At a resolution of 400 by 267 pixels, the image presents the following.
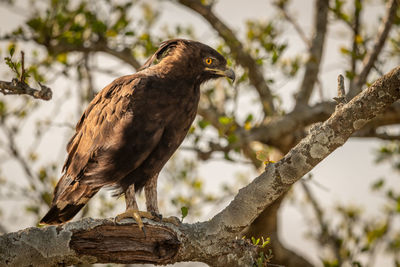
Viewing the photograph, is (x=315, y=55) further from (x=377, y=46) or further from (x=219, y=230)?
(x=219, y=230)

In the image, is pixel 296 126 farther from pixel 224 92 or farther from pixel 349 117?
pixel 349 117

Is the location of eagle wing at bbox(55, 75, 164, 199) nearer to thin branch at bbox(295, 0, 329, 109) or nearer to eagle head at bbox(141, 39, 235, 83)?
eagle head at bbox(141, 39, 235, 83)

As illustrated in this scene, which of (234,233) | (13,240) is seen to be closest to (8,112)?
(13,240)

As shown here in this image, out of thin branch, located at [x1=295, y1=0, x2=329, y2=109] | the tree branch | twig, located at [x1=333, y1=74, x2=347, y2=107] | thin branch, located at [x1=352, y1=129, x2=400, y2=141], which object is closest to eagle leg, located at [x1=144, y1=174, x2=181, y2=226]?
twig, located at [x1=333, y1=74, x2=347, y2=107]

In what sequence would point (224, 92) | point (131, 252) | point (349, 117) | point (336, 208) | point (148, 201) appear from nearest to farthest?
point (349, 117), point (131, 252), point (148, 201), point (224, 92), point (336, 208)

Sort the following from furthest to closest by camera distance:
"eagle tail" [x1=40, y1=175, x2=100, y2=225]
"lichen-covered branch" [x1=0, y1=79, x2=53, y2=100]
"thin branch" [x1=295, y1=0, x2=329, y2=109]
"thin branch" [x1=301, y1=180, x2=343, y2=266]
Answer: "thin branch" [x1=301, y1=180, x2=343, y2=266] → "thin branch" [x1=295, y1=0, x2=329, y2=109] → "eagle tail" [x1=40, y1=175, x2=100, y2=225] → "lichen-covered branch" [x1=0, y1=79, x2=53, y2=100]

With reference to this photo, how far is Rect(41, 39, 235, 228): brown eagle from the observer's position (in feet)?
12.4

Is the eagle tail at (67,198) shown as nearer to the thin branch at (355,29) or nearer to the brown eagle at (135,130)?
the brown eagle at (135,130)

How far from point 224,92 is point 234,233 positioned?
11.2 ft

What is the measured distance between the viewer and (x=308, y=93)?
654 cm

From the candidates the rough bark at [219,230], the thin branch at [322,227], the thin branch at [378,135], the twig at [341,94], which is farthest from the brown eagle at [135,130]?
the thin branch at [322,227]

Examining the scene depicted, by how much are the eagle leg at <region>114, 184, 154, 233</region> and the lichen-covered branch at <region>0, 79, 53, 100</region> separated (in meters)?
1.05

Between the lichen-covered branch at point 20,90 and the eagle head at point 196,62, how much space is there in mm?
1107

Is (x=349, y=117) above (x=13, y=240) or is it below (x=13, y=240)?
above
